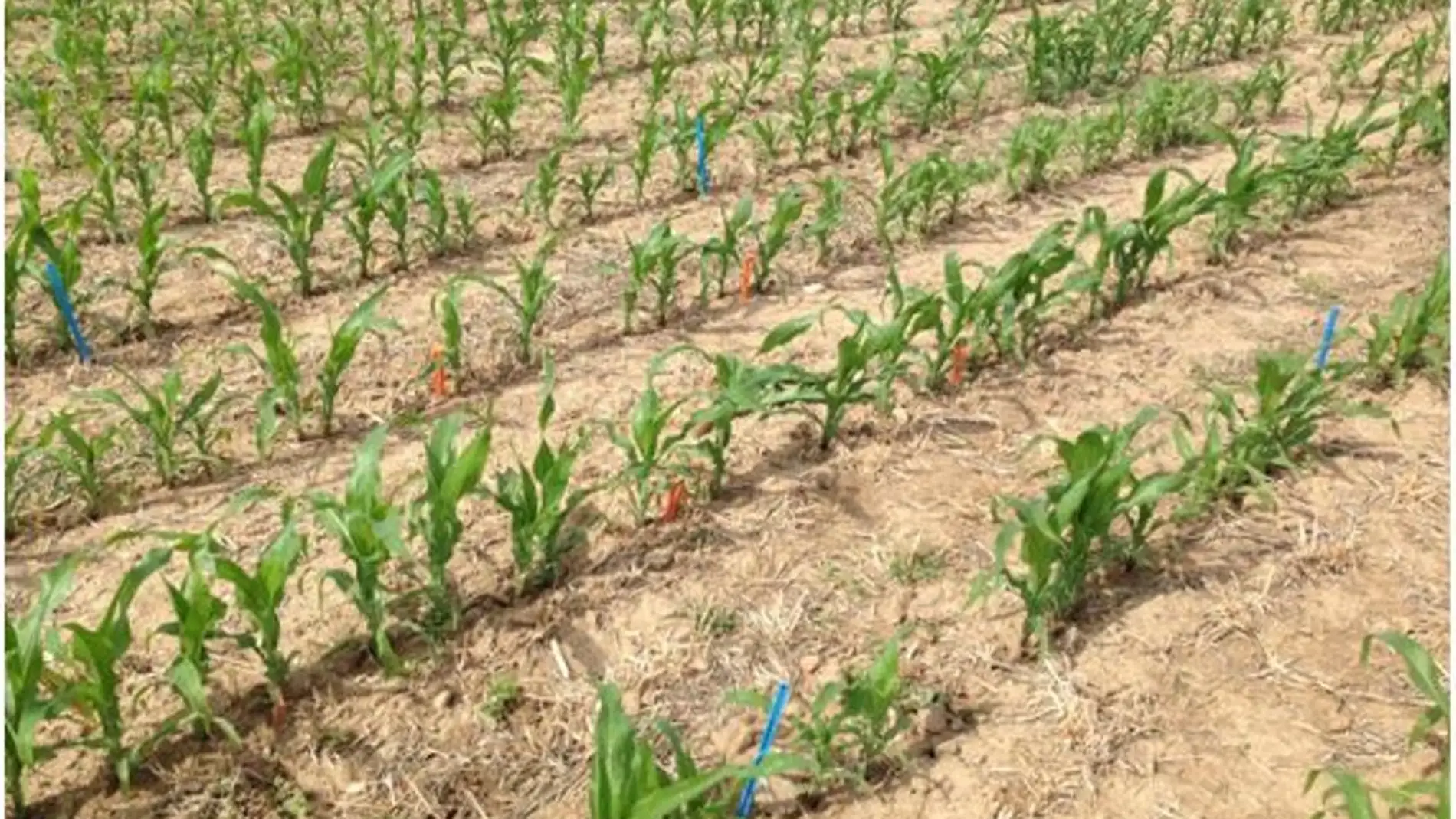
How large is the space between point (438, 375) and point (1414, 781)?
265 centimetres

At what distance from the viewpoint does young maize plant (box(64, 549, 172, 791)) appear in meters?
2.24

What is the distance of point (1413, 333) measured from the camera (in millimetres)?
3756

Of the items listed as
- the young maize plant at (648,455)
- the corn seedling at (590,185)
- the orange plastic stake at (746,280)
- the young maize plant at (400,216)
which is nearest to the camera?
the young maize plant at (648,455)

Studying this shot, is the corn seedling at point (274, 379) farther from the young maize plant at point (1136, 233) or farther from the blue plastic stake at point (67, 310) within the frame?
the young maize plant at point (1136, 233)

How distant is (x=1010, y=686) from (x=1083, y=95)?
178 inches

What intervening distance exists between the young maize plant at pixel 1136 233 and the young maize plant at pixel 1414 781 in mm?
1742

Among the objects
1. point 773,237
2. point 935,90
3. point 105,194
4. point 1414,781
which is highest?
point 935,90

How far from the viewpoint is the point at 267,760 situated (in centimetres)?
247

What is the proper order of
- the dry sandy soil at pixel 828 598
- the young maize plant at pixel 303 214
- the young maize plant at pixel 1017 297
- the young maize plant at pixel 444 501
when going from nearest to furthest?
1. the dry sandy soil at pixel 828 598
2. the young maize plant at pixel 444 501
3. the young maize plant at pixel 1017 297
4. the young maize plant at pixel 303 214

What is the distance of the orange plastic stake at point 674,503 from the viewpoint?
10.3 ft

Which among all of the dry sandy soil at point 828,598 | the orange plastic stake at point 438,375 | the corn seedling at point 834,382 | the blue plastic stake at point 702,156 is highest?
the blue plastic stake at point 702,156

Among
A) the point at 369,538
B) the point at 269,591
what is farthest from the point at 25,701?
the point at 369,538

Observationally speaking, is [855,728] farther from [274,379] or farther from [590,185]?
[590,185]

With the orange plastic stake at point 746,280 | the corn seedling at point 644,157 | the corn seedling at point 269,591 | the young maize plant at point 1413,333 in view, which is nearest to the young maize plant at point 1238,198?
the young maize plant at point 1413,333
